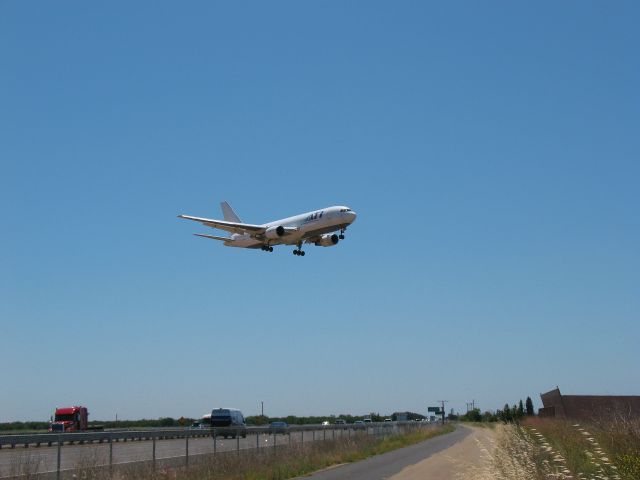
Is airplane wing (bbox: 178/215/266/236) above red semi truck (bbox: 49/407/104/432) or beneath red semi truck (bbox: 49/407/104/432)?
above

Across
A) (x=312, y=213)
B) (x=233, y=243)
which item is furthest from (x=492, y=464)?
(x=233, y=243)

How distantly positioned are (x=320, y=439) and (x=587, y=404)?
1239 centimetres

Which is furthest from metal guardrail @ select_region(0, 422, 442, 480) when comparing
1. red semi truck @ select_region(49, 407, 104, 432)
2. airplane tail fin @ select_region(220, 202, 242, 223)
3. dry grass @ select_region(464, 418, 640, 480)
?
airplane tail fin @ select_region(220, 202, 242, 223)

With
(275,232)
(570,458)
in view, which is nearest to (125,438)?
(570,458)

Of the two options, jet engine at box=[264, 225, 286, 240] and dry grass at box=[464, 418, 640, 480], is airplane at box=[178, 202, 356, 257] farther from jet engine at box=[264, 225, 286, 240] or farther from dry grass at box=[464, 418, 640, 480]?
dry grass at box=[464, 418, 640, 480]

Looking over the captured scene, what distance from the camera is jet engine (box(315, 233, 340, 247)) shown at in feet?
192

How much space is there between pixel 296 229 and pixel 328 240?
3.01m

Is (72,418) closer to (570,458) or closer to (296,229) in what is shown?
(296,229)

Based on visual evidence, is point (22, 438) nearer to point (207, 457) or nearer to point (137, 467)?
point (137, 467)

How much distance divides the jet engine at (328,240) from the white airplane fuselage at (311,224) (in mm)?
477

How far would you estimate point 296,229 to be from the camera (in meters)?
57.1

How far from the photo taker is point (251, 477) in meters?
24.1

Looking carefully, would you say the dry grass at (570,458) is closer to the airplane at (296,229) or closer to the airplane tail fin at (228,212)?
the airplane at (296,229)

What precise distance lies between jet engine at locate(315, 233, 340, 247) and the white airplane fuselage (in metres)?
0.48
